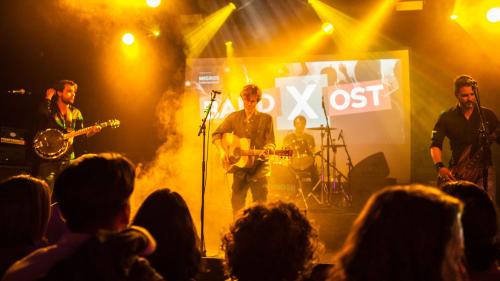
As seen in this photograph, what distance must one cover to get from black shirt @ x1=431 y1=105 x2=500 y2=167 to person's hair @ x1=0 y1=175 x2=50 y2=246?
4.83 m

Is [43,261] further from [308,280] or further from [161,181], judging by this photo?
[161,181]

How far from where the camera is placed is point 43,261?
1.48 metres

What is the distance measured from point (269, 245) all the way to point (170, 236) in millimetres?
519

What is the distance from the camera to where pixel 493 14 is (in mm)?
7984

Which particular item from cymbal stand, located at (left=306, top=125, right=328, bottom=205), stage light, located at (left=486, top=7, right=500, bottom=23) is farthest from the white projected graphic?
stage light, located at (left=486, top=7, right=500, bottom=23)

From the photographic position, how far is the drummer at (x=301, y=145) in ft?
30.5

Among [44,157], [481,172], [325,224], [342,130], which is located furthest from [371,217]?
[342,130]

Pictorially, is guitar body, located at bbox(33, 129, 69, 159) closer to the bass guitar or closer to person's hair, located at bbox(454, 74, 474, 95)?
the bass guitar

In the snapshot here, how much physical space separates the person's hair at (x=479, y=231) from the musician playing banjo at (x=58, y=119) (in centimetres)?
625

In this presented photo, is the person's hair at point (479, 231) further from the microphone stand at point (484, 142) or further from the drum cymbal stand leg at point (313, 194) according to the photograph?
the drum cymbal stand leg at point (313, 194)

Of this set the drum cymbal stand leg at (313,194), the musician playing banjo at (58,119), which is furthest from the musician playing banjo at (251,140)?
the drum cymbal stand leg at (313,194)

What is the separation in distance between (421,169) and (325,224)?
3633 mm

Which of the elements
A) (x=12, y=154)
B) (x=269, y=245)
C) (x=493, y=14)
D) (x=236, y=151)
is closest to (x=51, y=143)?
(x=12, y=154)

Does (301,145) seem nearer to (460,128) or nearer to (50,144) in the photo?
(460,128)
